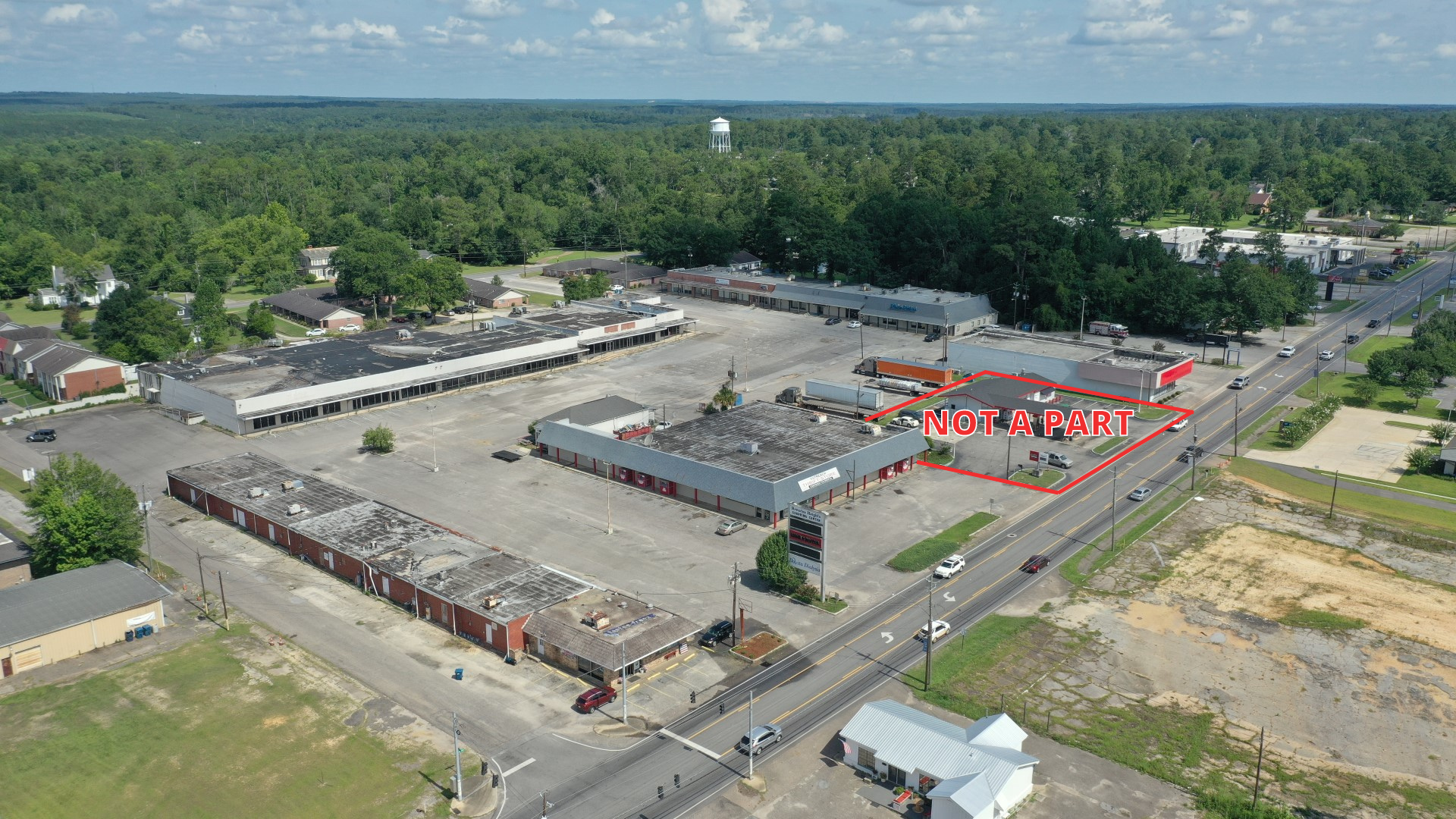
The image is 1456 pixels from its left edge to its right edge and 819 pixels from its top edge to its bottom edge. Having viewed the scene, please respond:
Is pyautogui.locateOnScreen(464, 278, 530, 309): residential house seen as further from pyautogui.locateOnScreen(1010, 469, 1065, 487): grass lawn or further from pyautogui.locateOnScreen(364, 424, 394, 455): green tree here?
pyautogui.locateOnScreen(1010, 469, 1065, 487): grass lawn

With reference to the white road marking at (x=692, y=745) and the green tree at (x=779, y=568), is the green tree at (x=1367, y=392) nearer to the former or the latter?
the green tree at (x=779, y=568)

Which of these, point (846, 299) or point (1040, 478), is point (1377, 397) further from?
point (846, 299)

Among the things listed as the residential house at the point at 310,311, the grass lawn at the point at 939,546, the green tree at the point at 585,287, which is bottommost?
the grass lawn at the point at 939,546

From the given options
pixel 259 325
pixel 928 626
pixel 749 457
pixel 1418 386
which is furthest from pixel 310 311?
pixel 1418 386

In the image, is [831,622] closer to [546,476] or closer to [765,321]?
[546,476]

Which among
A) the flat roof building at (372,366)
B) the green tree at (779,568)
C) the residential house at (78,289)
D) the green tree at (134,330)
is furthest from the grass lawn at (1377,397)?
the residential house at (78,289)

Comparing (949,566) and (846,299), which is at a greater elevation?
(846,299)
